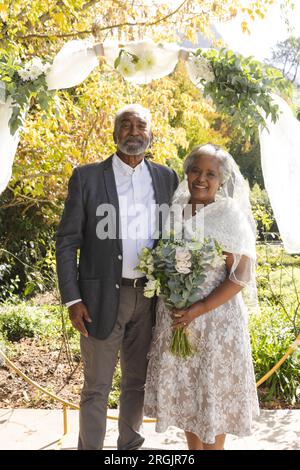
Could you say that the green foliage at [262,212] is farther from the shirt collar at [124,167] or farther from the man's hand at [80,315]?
the man's hand at [80,315]

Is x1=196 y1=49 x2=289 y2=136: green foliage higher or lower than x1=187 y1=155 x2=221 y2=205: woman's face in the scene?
higher

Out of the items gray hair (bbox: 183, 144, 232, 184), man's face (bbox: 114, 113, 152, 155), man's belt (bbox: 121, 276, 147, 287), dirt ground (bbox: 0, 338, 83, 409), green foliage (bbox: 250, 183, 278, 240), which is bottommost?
dirt ground (bbox: 0, 338, 83, 409)

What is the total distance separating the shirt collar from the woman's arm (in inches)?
28.6

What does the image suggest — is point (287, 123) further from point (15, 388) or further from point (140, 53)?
point (15, 388)

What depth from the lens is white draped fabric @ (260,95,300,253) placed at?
340 centimetres

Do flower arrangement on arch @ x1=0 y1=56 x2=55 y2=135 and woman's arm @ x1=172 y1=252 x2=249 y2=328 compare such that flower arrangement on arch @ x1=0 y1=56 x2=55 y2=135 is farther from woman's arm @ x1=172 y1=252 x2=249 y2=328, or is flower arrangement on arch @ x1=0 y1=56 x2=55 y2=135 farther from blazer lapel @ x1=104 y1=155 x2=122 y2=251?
woman's arm @ x1=172 y1=252 x2=249 y2=328

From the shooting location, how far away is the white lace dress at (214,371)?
118 inches

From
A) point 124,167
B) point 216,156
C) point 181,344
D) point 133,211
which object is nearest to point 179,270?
point 181,344

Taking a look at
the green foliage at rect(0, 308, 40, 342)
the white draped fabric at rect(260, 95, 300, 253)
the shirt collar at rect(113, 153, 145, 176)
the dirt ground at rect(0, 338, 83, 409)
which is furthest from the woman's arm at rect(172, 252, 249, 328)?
the green foliage at rect(0, 308, 40, 342)

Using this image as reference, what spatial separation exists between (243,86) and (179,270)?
3.70 feet

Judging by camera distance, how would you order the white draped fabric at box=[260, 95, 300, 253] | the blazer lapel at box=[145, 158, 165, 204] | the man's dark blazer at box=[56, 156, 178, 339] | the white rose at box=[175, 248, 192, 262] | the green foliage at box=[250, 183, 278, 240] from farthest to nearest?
the green foliage at box=[250, 183, 278, 240] < the white draped fabric at box=[260, 95, 300, 253] < the blazer lapel at box=[145, 158, 165, 204] < the man's dark blazer at box=[56, 156, 178, 339] < the white rose at box=[175, 248, 192, 262]

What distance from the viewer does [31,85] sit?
3275 mm

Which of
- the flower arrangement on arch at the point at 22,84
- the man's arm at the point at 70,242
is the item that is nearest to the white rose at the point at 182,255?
the man's arm at the point at 70,242

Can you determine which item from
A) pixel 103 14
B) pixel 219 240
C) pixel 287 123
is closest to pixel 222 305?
pixel 219 240
